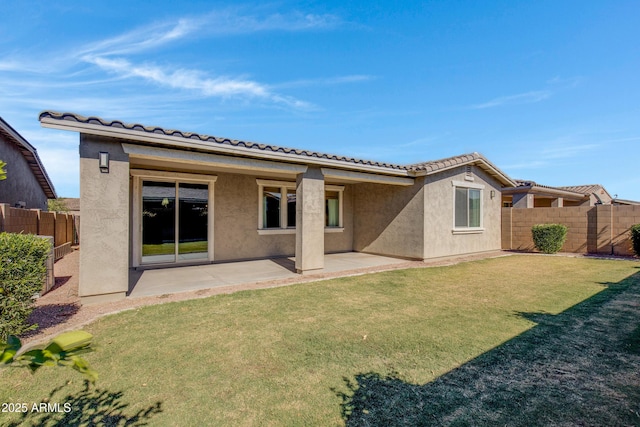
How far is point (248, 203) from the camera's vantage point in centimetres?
1280

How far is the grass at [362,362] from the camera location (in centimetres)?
336

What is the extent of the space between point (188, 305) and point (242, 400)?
3.98m

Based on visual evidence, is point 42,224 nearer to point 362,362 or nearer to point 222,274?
point 222,274

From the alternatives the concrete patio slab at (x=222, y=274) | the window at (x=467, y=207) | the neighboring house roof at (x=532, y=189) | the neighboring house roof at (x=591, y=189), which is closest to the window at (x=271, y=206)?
the concrete patio slab at (x=222, y=274)

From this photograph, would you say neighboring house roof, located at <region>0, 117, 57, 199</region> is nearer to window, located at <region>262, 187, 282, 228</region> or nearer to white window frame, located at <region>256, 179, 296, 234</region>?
white window frame, located at <region>256, 179, 296, 234</region>

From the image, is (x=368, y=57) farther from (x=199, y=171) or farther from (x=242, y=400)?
(x=242, y=400)

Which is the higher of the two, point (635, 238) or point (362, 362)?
point (635, 238)

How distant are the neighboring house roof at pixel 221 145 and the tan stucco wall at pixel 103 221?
49 cm

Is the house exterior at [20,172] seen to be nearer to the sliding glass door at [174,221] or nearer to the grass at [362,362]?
the sliding glass door at [174,221]

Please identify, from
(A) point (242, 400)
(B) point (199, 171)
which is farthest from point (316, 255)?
(A) point (242, 400)

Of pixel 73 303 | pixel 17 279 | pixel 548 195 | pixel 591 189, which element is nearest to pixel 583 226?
pixel 548 195

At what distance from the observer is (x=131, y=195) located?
10.9 meters

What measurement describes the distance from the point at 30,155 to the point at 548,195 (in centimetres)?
3134

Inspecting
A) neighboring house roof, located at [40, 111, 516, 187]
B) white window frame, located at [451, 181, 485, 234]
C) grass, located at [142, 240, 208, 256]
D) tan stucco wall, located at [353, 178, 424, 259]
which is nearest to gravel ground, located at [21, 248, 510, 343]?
grass, located at [142, 240, 208, 256]
